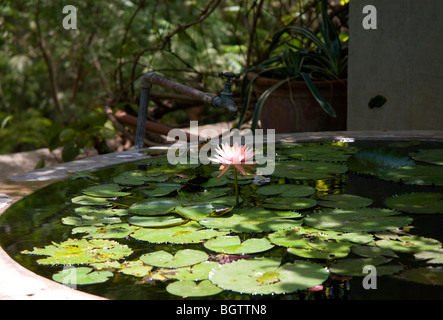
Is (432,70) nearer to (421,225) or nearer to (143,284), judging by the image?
(421,225)

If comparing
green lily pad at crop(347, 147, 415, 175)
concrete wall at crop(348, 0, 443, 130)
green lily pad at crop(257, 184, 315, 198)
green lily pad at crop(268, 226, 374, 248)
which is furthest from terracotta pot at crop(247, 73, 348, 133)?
green lily pad at crop(268, 226, 374, 248)

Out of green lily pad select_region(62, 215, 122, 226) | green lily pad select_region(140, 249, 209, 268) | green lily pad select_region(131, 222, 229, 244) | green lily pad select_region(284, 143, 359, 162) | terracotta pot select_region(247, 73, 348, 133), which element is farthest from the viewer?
terracotta pot select_region(247, 73, 348, 133)

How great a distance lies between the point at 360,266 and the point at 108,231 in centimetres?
55

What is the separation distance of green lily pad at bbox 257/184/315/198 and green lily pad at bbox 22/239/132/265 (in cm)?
50

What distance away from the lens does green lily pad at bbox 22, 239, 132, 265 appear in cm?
109

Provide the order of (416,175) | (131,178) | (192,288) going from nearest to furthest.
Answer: (192,288) → (416,175) → (131,178)

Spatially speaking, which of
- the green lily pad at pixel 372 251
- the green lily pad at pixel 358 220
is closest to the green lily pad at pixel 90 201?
the green lily pad at pixel 358 220

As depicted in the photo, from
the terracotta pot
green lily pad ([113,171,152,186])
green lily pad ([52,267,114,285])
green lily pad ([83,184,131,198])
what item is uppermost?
the terracotta pot

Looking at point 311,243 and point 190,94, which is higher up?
point 190,94

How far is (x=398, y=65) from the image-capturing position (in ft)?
10.4

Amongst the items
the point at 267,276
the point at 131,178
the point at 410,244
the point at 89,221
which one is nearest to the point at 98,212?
the point at 89,221

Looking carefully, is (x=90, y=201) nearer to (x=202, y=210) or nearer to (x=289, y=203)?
(x=202, y=210)

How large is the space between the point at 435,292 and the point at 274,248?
331 mm

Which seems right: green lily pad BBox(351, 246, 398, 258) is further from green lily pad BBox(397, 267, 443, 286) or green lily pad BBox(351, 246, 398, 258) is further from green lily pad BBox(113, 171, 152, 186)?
green lily pad BBox(113, 171, 152, 186)
